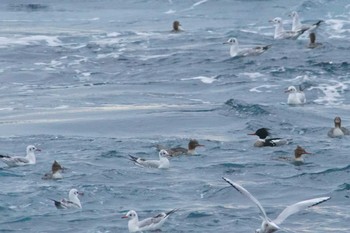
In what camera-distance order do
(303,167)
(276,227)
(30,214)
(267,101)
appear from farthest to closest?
(267,101) < (303,167) < (30,214) < (276,227)

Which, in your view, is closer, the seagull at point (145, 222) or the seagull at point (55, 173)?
the seagull at point (145, 222)

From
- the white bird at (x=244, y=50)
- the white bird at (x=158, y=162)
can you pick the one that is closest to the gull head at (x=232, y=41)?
the white bird at (x=244, y=50)

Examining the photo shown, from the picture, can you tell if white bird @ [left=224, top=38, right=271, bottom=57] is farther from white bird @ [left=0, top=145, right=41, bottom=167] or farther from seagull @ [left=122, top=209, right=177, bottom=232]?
seagull @ [left=122, top=209, right=177, bottom=232]

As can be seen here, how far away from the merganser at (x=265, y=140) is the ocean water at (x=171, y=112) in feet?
0.64

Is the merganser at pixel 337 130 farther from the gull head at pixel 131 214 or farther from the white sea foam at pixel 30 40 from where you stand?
the white sea foam at pixel 30 40

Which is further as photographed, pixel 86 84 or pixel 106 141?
pixel 86 84

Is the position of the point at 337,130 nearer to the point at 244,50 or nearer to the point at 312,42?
the point at 244,50

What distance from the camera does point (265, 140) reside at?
2980 cm

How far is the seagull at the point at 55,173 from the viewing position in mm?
26547

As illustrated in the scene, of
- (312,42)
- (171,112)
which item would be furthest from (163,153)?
(312,42)

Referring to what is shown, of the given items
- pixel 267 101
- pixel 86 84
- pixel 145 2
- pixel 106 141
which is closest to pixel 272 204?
pixel 106 141

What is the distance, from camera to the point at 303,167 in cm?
2750

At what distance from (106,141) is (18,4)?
30329 mm

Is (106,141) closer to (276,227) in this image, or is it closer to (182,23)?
(276,227)
